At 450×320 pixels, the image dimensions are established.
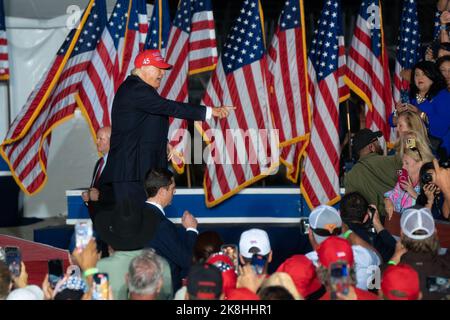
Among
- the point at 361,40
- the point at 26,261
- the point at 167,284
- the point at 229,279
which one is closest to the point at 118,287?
the point at 167,284

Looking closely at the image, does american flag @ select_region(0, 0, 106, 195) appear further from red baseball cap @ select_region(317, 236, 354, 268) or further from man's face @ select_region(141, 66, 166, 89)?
red baseball cap @ select_region(317, 236, 354, 268)

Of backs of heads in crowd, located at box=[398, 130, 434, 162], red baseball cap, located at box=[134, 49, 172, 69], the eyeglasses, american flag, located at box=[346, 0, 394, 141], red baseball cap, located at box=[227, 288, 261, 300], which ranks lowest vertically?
red baseball cap, located at box=[227, 288, 261, 300]

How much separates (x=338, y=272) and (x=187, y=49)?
19.3 feet

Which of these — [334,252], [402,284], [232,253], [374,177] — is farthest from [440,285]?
[374,177]

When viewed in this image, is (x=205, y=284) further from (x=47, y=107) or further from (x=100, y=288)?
(x=47, y=107)

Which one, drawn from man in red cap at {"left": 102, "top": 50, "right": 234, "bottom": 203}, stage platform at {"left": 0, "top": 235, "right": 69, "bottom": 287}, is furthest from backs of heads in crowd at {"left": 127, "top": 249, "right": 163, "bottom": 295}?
man in red cap at {"left": 102, "top": 50, "right": 234, "bottom": 203}

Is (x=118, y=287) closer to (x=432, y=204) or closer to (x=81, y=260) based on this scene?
(x=81, y=260)

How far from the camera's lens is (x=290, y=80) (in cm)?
1024

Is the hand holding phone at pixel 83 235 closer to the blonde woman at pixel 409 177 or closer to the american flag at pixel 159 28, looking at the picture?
the blonde woman at pixel 409 177

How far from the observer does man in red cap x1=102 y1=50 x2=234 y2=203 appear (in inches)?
293

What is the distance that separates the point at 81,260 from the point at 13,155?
4957 millimetres

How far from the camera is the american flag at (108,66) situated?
10.2 meters

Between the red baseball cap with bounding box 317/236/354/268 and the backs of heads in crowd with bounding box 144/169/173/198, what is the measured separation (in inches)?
64.4

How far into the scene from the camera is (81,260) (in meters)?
5.45
